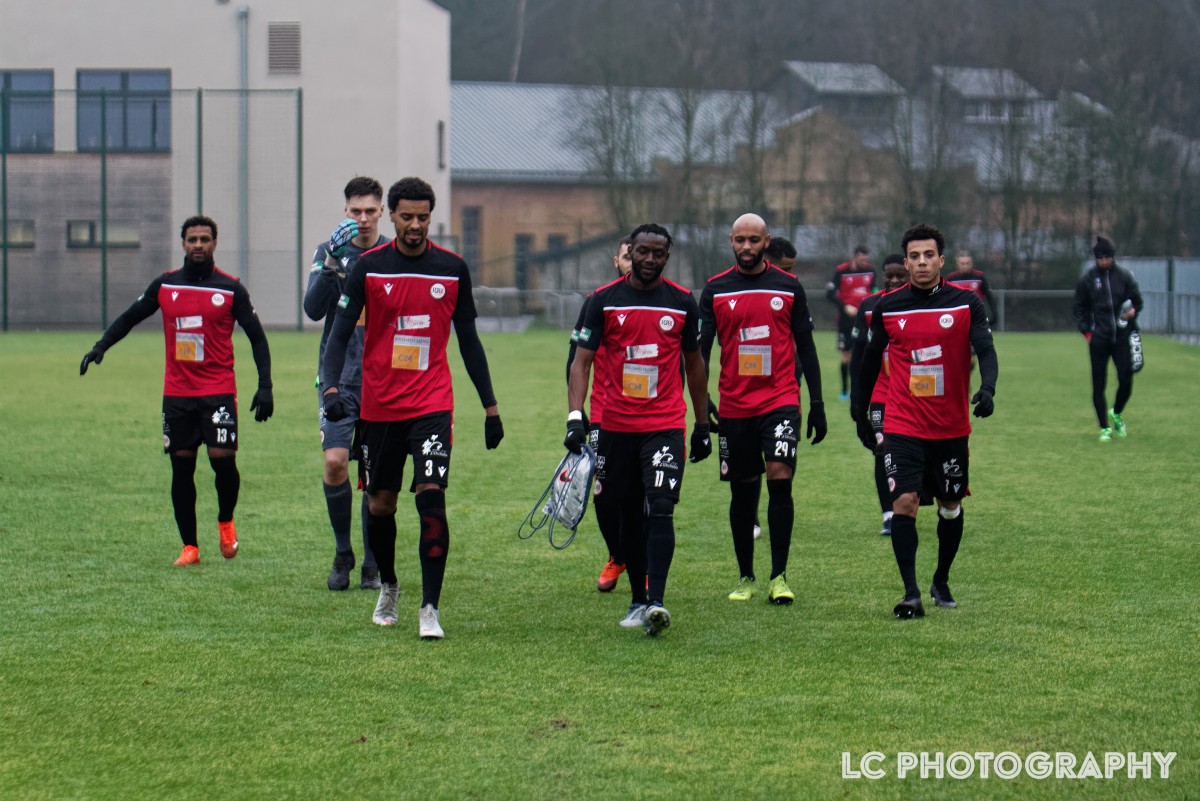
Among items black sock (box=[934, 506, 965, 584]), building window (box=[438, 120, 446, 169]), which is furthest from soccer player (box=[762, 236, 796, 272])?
building window (box=[438, 120, 446, 169])

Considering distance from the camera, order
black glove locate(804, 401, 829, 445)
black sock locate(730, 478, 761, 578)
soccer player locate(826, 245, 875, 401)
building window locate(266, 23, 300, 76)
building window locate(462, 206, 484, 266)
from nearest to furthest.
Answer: black glove locate(804, 401, 829, 445)
black sock locate(730, 478, 761, 578)
soccer player locate(826, 245, 875, 401)
building window locate(266, 23, 300, 76)
building window locate(462, 206, 484, 266)

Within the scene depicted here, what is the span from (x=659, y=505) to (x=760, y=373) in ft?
3.90

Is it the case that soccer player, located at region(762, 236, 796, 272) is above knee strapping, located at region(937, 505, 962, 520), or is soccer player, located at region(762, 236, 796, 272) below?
above

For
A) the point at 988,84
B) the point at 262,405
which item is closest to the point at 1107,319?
the point at 262,405

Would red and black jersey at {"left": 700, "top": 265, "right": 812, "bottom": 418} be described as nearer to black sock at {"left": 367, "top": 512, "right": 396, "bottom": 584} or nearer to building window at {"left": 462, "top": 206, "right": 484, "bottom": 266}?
black sock at {"left": 367, "top": 512, "right": 396, "bottom": 584}

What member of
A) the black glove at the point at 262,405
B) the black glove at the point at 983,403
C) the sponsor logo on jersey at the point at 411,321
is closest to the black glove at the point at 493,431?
the sponsor logo on jersey at the point at 411,321

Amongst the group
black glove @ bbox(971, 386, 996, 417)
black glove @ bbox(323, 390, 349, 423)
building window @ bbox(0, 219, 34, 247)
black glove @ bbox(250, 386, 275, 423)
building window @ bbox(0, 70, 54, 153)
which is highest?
building window @ bbox(0, 70, 54, 153)

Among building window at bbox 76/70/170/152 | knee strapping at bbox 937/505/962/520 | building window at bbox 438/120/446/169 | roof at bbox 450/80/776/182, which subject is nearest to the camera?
knee strapping at bbox 937/505/962/520

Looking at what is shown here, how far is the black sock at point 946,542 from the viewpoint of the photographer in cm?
763

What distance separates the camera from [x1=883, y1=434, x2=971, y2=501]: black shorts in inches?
293

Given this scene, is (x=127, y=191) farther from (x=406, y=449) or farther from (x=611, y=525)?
(x=406, y=449)

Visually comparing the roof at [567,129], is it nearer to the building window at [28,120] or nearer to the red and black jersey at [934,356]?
the building window at [28,120]

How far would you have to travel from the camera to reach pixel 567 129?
180 feet

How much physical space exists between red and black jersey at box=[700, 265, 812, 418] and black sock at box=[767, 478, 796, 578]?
0.40m
